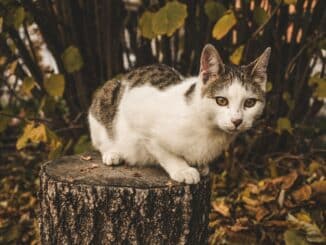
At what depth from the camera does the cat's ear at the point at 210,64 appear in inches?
81.1

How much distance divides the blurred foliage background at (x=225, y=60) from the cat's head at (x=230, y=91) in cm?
42

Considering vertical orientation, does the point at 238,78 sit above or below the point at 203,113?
above

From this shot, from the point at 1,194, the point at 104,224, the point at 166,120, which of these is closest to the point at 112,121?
the point at 166,120

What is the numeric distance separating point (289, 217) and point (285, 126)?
1.70 feet

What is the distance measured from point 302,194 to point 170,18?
1299 millimetres

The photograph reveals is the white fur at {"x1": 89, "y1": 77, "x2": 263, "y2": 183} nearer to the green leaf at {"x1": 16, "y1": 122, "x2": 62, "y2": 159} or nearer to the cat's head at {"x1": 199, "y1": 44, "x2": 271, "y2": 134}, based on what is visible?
the cat's head at {"x1": 199, "y1": 44, "x2": 271, "y2": 134}

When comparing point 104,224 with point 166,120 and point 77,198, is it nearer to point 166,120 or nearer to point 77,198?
point 77,198

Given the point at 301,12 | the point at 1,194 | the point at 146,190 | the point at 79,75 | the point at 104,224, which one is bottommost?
the point at 1,194

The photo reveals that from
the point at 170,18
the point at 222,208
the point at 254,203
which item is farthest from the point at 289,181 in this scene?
the point at 170,18

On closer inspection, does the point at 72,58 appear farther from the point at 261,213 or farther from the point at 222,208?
the point at 261,213

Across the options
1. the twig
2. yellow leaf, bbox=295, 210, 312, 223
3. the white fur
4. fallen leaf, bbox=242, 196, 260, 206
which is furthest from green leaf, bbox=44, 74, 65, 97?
yellow leaf, bbox=295, 210, 312, 223

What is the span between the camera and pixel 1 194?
11.4 feet

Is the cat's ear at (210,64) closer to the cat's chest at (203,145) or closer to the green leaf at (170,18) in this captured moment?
the cat's chest at (203,145)

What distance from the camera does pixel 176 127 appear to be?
214cm
